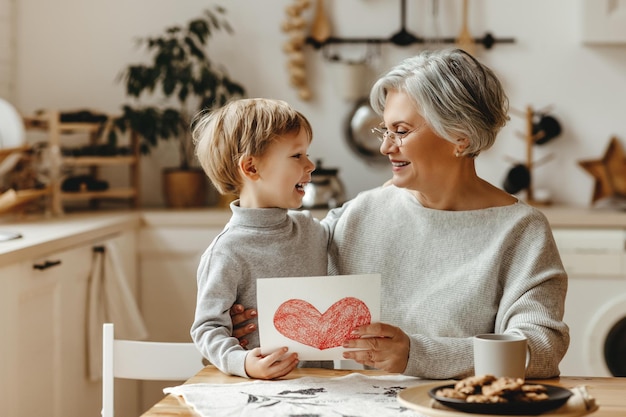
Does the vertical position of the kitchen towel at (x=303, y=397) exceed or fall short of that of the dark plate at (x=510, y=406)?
it falls short

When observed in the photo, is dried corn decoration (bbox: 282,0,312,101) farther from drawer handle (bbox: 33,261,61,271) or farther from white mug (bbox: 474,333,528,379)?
white mug (bbox: 474,333,528,379)

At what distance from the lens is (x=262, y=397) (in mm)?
1369

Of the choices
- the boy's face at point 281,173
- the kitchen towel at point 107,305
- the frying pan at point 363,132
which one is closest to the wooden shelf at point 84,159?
the kitchen towel at point 107,305

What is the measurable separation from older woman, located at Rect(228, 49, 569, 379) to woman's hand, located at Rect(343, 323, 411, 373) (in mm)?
84

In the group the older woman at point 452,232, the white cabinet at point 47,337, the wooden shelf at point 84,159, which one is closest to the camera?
the older woman at point 452,232

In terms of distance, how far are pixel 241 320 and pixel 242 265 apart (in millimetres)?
94

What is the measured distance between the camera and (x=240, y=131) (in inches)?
65.1

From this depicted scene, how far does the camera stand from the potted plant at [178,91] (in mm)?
3598

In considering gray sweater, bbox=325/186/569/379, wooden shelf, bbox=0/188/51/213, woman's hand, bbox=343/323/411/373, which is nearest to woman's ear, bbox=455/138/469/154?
gray sweater, bbox=325/186/569/379

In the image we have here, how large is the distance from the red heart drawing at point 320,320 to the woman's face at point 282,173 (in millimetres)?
292

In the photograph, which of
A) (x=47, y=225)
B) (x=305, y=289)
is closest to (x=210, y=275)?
(x=305, y=289)

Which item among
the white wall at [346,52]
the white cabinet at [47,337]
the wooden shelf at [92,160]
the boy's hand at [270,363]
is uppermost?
the white wall at [346,52]

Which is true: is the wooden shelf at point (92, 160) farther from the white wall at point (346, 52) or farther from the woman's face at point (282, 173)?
the woman's face at point (282, 173)

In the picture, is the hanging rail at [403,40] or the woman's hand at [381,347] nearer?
the woman's hand at [381,347]
